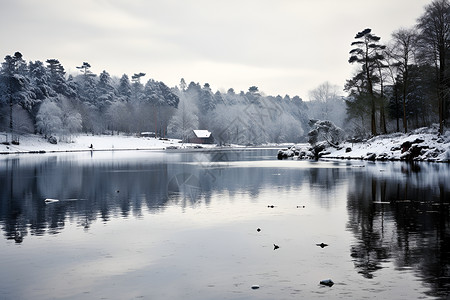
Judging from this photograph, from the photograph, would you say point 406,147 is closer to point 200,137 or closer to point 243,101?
point 200,137

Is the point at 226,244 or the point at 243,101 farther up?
the point at 243,101

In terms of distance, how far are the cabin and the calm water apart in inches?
4983

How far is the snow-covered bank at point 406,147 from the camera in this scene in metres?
51.0

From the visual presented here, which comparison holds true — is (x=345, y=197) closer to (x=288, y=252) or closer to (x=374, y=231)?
(x=374, y=231)

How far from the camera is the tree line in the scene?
51562mm

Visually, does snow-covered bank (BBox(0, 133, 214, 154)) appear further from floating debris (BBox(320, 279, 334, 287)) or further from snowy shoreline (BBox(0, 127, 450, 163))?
floating debris (BBox(320, 279, 334, 287))

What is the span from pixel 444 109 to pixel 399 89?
1347cm

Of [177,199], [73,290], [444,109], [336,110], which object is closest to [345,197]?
[177,199]

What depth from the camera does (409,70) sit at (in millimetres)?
61062

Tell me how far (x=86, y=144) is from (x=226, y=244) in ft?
347

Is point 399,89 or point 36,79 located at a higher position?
point 36,79

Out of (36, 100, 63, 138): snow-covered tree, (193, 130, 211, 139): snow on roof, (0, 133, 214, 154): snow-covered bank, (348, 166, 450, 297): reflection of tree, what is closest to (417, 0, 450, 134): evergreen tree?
(348, 166, 450, 297): reflection of tree

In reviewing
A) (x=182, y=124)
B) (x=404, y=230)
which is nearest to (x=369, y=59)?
(x=404, y=230)

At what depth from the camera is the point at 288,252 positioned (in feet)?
39.4
